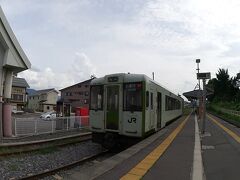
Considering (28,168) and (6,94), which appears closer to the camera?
(28,168)

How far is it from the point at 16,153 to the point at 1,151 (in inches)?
24.6

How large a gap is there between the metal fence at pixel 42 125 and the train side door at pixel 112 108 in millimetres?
5601

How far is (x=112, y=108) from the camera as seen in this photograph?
14.4 meters

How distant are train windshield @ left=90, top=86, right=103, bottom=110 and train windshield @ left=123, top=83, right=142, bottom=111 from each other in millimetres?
1173

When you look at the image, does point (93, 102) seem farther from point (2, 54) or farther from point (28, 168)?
point (2, 54)

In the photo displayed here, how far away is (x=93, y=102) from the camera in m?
15.2

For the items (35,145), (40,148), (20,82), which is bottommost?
(40,148)

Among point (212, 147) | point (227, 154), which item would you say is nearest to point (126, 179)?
point (227, 154)

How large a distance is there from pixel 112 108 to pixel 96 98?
982mm


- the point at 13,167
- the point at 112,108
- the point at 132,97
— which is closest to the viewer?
the point at 13,167

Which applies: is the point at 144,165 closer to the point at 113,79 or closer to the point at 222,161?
the point at 222,161

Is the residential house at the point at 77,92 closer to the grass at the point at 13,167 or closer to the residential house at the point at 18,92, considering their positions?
the residential house at the point at 18,92

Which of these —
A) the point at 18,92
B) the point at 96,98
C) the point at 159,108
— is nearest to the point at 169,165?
the point at 96,98

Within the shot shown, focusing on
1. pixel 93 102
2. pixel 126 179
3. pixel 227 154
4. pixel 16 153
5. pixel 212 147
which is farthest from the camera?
pixel 93 102
